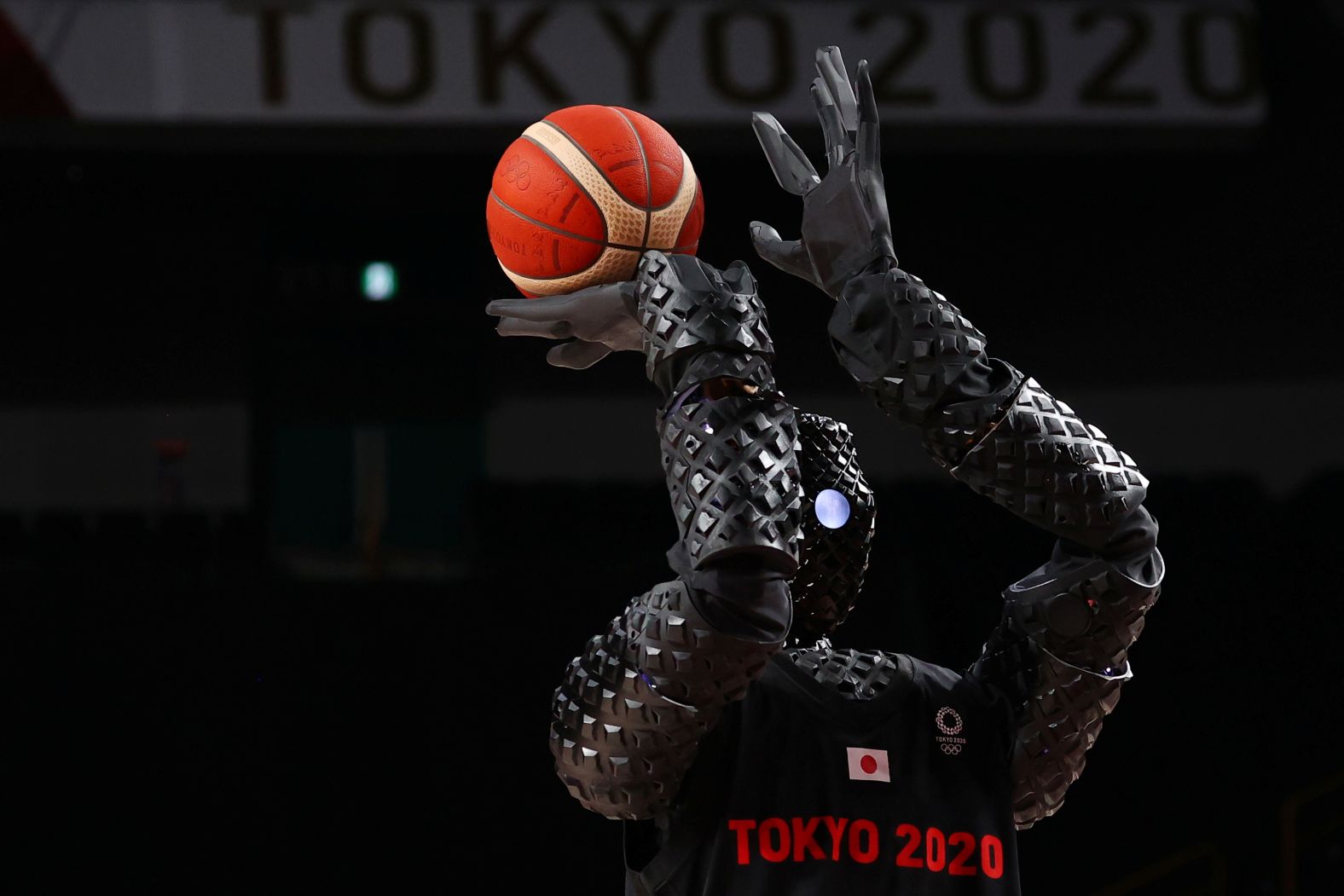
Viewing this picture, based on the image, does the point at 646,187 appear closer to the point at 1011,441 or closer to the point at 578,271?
the point at 578,271

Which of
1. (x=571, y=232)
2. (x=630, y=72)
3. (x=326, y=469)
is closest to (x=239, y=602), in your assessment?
(x=326, y=469)

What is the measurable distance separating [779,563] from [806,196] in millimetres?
440

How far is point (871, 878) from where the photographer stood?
60.6 inches

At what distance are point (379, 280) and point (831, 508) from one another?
555cm

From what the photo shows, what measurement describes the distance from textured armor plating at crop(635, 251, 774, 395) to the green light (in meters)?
5.53

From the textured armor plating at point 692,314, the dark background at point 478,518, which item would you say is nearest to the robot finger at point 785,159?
the textured armor plating at point 692,314

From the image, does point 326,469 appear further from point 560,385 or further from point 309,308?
point 560,385

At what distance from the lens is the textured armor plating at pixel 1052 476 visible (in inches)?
58.6

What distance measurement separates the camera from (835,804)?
1.56m

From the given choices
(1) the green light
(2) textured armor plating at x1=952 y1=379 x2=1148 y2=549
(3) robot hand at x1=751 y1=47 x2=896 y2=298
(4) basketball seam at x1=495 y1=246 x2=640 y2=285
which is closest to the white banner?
(1) the green light

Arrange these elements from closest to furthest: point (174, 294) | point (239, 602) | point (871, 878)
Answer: point (871, 878)
point (239, 602)
point (174, 294)

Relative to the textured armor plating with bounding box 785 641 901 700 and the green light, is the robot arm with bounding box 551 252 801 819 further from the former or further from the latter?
the green light

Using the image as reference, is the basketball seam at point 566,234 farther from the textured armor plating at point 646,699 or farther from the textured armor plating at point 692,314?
the textured armor plating at point 646,699

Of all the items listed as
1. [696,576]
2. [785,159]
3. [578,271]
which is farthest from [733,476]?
[578,271]
